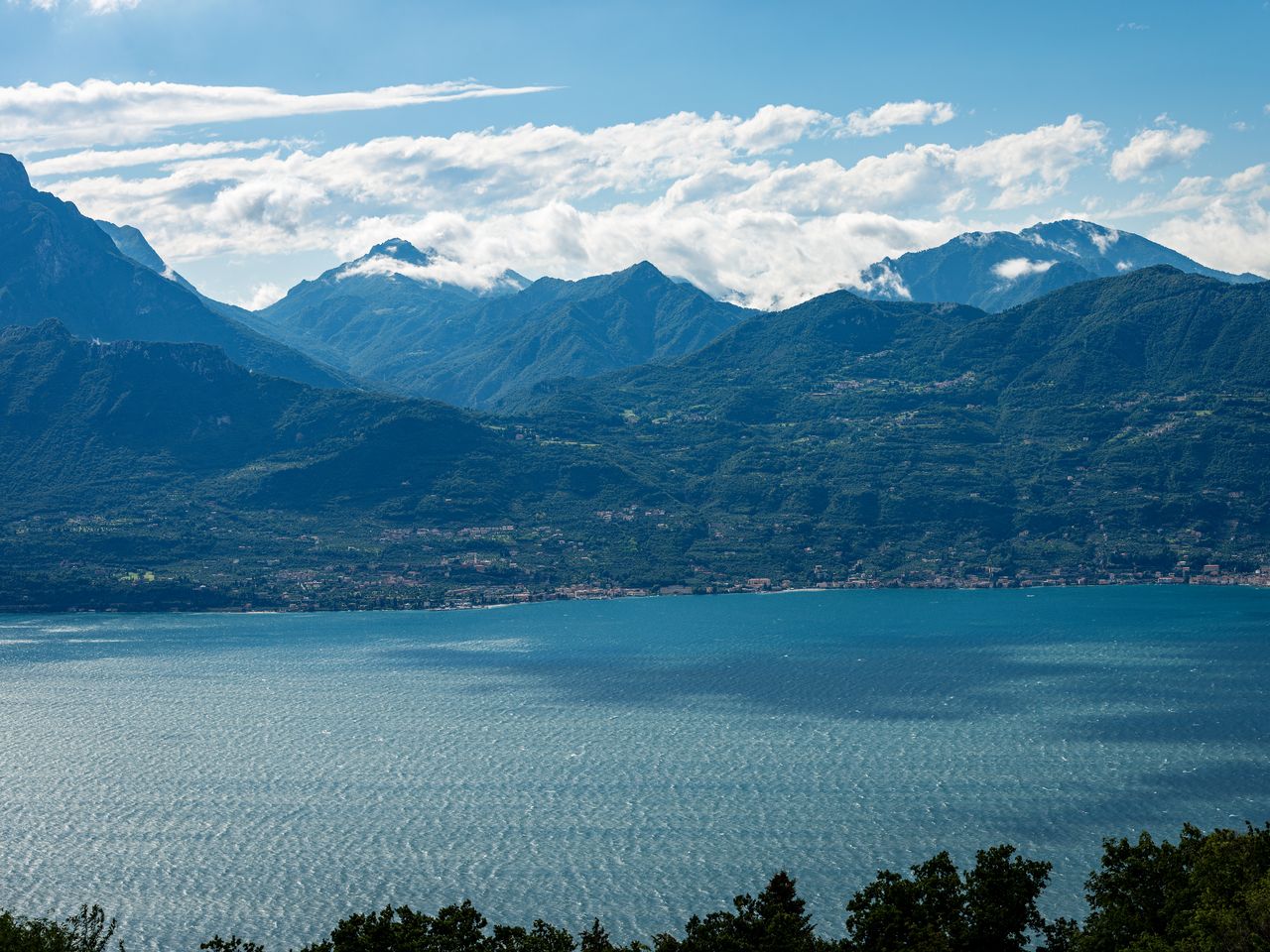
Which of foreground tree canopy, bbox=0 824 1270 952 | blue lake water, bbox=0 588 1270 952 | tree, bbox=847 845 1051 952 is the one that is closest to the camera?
foreground tree canopy, bbox=0 824 1270 952

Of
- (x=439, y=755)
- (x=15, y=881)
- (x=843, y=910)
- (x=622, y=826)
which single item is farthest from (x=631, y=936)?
(x=439, y=755)

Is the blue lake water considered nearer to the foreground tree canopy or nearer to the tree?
the foreground tree canopy

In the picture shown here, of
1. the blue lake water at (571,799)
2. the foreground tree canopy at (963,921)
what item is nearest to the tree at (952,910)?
the foreground tree canopy at (963,921)

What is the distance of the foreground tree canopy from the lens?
77562mm

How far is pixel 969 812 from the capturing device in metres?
140

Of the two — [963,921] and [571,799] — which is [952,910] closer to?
[963,921]

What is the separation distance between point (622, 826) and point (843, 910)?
30143mm

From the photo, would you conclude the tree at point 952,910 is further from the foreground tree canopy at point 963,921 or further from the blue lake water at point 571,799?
the blue lake water at point 571,799

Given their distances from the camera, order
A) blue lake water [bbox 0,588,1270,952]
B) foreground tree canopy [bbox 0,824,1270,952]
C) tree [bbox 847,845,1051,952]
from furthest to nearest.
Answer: blue lake water [bbox 0,588,1270,952] → tree [bbox 847,845,1051,952] → foreground tree canopy [bbox 0,824,1270,952]

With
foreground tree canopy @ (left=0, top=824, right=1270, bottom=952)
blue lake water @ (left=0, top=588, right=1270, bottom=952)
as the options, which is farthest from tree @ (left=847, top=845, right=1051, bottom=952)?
blue lake water @ (left=0, top=588, right=1270, bottom=952)

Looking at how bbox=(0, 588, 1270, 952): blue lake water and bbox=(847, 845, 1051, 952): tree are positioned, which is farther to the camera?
bbox=(0, 588, 1270, 952): blue lake water

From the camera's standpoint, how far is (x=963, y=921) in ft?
274

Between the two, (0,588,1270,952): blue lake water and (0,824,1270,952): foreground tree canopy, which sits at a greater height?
(0,824,1270,952): foreground tree canopy

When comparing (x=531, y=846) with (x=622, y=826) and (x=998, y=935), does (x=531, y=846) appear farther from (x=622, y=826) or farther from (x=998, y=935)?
(x=998, y=935)
